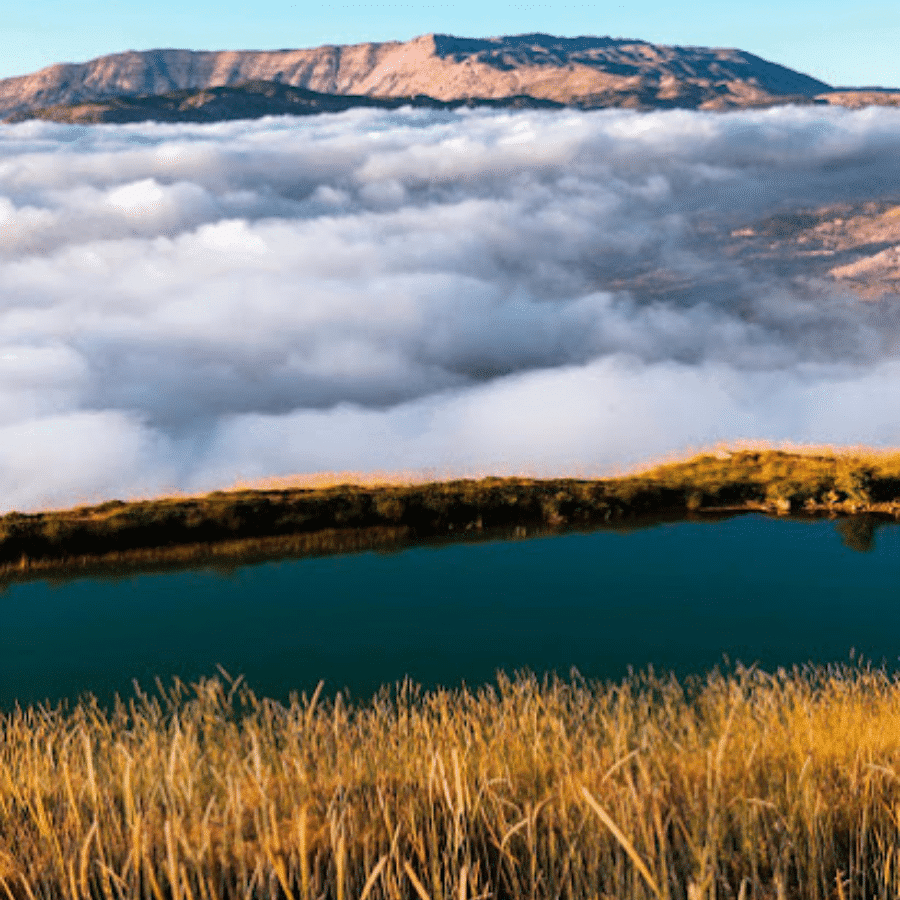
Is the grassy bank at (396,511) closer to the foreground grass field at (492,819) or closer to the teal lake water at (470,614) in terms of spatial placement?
the teal lake water at (470,614)

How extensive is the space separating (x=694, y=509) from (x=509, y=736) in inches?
1156

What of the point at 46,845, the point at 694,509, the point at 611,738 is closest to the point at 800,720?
the point at 611,738

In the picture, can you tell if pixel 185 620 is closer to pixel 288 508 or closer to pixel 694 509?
pixel 288 508

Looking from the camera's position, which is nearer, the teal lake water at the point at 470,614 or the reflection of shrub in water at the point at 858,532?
the teal lake water at the point at 470,614

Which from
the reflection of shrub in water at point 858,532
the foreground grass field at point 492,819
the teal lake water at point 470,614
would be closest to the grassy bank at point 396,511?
the reflection of shrub in water at point 858,532

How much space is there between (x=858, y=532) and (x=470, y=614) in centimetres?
1791

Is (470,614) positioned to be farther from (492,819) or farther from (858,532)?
(492,819)

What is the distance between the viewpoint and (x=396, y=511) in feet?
131

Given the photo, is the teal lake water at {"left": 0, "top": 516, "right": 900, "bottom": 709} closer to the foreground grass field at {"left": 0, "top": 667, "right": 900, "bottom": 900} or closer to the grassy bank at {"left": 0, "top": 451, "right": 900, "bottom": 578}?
the grassy bank at {"left": 0, "top": 451, "right": 900, "bottom": 578}

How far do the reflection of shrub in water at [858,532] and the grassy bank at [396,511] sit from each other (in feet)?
3.80

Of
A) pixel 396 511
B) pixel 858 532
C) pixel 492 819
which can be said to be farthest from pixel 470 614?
pixel 492 819

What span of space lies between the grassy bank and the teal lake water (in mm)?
2136

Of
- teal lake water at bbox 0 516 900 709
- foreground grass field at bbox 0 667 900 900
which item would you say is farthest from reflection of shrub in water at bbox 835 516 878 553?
foreground grass field at bbox 0 667 900 900

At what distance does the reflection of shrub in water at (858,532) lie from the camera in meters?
36.9
